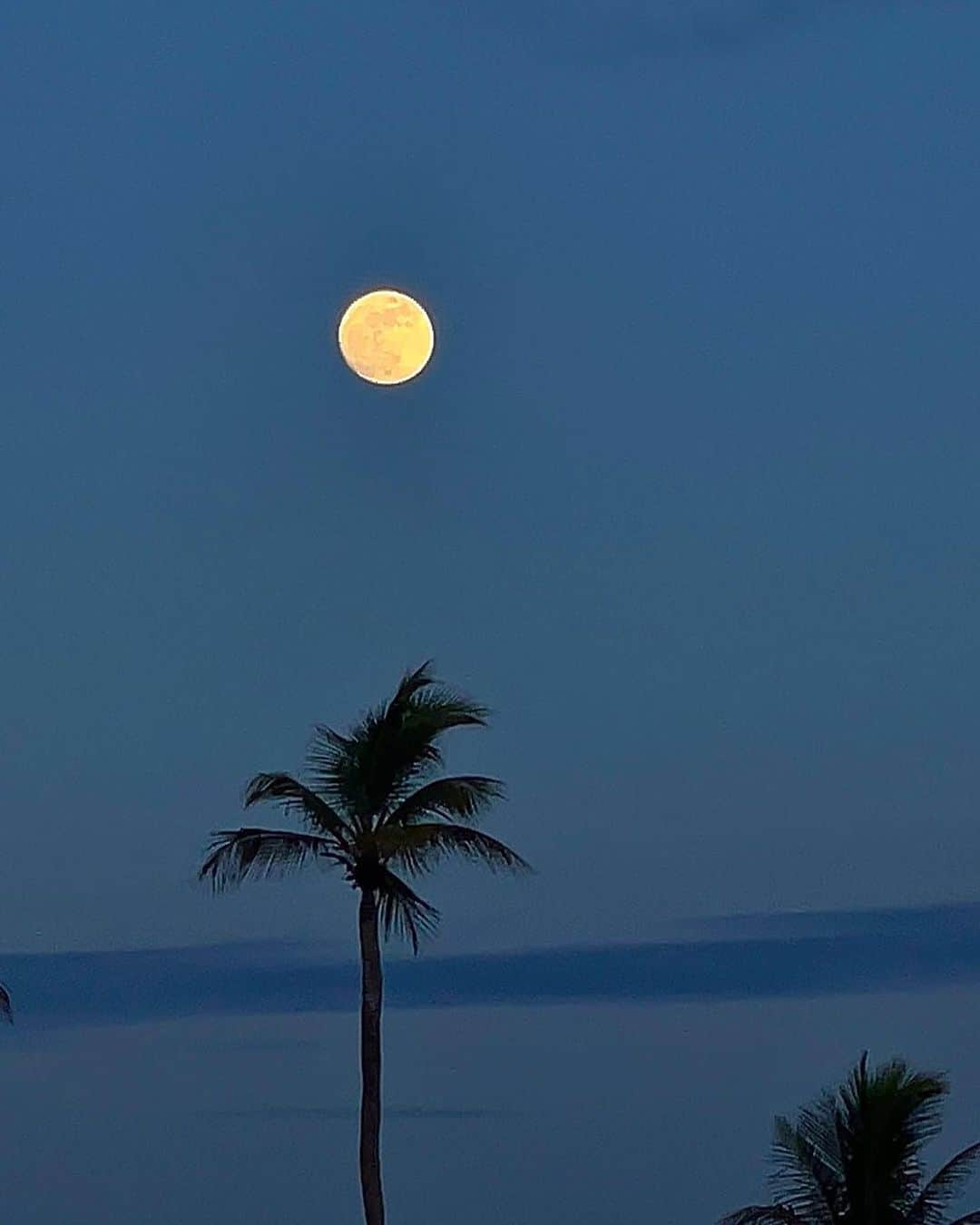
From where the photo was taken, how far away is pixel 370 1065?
35.6m

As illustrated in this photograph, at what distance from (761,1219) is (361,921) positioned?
9623 millimetres

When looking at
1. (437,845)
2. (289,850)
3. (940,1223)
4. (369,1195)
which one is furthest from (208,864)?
(940,1223)

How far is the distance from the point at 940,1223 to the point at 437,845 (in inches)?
487

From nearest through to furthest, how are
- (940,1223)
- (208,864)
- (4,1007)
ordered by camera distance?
1. (208,864)
2. (4,1007)
3. (940,1223)

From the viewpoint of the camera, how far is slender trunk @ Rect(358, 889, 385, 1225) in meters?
35.3

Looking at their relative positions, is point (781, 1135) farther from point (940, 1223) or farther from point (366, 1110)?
point (366, 1110)

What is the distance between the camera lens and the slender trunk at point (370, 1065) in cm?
3534

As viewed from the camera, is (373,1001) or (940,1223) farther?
(940,1223)

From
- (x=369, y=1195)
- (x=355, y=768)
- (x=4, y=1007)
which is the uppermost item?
(x=355, y=768)

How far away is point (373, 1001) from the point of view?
35.7 m

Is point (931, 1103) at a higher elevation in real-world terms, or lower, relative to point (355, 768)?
lower

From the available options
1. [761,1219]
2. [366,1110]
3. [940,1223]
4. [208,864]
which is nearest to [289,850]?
[208,864]

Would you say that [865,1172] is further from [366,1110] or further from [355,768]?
[355,768]

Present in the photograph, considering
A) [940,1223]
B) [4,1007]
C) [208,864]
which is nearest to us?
[208,864]
